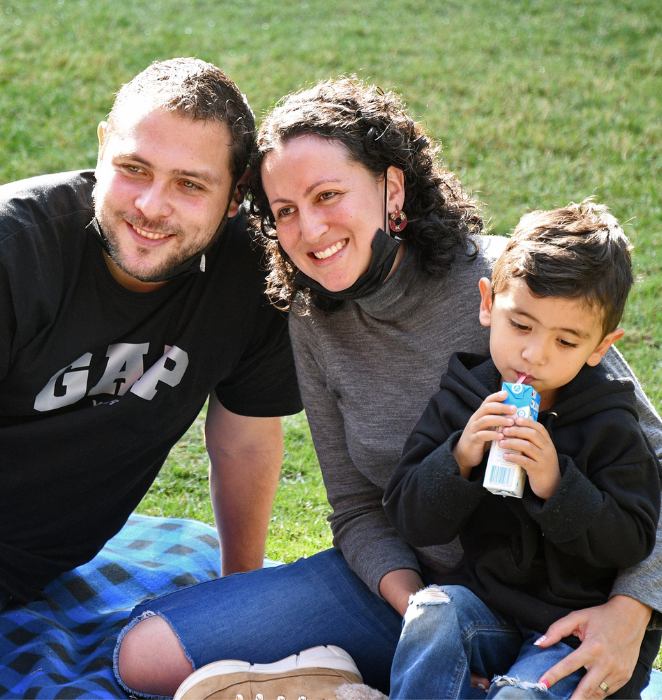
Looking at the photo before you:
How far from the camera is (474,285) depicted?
2.61m

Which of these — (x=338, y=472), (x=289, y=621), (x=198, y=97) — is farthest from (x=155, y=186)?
(x=289, y=621)

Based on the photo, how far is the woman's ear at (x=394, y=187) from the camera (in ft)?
8.66

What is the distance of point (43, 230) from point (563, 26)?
7310 mm

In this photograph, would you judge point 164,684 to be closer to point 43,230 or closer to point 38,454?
point 38,454

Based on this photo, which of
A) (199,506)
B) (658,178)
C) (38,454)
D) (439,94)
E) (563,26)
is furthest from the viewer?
(563,26)

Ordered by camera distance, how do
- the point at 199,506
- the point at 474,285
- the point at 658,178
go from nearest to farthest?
the point at 474,285, the point at 199,506, the point at 658,178

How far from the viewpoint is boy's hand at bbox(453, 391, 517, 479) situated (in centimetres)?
201

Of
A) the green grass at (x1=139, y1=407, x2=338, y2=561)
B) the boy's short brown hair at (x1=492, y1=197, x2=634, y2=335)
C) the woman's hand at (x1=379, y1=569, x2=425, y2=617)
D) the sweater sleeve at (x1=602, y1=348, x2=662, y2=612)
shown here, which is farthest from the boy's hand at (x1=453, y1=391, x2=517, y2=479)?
the green grass at (x1=139, y1=407, x2=338, y2=561)

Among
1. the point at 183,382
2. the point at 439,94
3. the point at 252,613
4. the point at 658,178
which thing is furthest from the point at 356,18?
the point at 252,613

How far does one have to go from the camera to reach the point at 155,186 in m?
2.70

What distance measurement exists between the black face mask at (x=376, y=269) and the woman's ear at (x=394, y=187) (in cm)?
2

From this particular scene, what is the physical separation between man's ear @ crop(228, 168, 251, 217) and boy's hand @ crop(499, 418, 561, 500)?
4.37 ft

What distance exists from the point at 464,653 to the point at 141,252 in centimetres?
150

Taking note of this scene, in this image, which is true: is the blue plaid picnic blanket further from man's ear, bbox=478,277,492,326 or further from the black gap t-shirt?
man's ear, bbox=478,277,492,326
